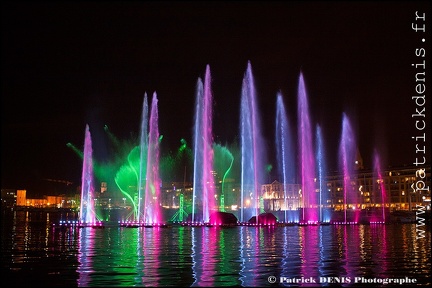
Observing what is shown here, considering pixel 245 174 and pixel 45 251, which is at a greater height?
pixel 245 174

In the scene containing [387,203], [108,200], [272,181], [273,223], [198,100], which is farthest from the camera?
[108,200]

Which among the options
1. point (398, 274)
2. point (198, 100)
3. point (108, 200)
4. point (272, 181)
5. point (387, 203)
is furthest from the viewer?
point (108, 200)

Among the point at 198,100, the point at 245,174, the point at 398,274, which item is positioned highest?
the point at 198,100

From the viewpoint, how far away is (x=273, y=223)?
188 ft

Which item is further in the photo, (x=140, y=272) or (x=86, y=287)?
(x=140, y=272)

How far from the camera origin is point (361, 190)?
132750mm

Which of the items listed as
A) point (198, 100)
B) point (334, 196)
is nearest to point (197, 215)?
point (198, 100)

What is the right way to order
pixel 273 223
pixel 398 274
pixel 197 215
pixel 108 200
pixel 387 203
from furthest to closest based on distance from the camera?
pixel 108 200, pixel 387 203, pixel 197 215, pixel 273 223, pixel 398 274

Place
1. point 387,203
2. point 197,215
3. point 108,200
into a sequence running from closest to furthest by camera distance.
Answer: point 197,215 < point 387,203 < point 108,200

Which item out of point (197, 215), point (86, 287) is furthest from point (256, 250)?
point (197, 215)

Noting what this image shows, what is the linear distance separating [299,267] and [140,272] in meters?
5.60

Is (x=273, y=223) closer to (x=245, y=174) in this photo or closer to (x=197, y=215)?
(x=245, y=174)

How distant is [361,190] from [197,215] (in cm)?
7775

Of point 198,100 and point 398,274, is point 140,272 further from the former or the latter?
point 198,100
